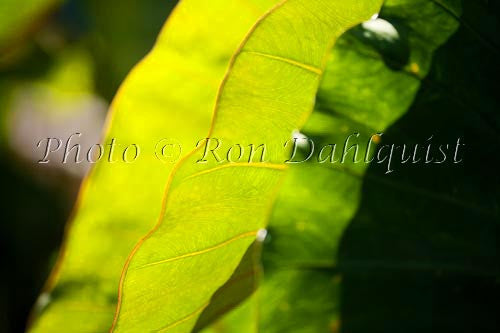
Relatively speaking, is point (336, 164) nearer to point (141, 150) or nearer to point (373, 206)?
point (373, 206)

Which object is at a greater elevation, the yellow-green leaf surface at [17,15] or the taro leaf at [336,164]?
the taro leaf at [336,164]

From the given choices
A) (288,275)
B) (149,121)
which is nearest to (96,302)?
(149,121)

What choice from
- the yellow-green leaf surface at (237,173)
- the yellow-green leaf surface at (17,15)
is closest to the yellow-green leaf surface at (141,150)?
the yellow-green leaf surface at (237,173)

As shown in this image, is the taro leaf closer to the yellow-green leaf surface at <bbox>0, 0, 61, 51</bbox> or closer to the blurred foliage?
the blurred foliage

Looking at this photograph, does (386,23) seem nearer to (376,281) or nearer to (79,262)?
(376,281)

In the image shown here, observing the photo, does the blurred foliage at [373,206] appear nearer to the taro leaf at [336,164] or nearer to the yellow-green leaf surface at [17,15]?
the taro leaf at [336,164]

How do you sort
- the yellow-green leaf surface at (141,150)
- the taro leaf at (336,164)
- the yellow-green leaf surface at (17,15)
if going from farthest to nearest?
the yellow-green leaf surface at (17,15), the yellow-green leaf surface at (141,150), the taro leaf at (336,164)
